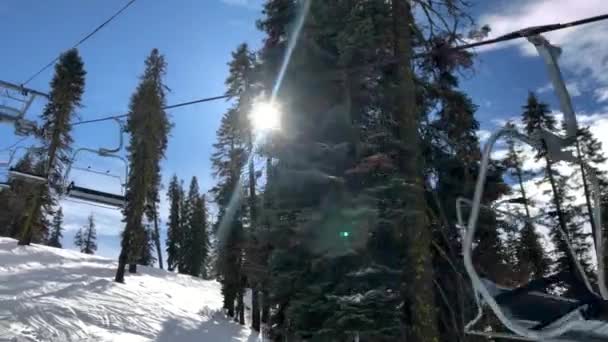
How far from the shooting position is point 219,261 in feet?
82.0

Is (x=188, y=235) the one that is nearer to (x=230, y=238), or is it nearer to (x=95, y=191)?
(x=230, y=238)

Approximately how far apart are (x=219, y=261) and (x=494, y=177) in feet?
59.3

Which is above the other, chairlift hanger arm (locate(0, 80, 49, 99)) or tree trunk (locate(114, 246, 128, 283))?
chairlift hanger arm (locate(0, 80, 49, 99))

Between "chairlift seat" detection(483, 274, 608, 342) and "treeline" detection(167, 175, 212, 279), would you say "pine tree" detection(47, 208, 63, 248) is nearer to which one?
"treeline" detection(167, 175, 212, 279)

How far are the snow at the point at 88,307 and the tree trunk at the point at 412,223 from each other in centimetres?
1012

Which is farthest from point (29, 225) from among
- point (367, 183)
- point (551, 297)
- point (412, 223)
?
point (551, 297)

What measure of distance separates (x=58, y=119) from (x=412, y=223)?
1108 inches

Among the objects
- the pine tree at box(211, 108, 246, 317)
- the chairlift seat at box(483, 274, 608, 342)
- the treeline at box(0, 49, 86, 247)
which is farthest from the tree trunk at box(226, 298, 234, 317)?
the chairlift seat at box(483, 274, 608, 342)

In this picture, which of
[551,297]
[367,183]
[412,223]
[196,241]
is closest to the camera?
[551,297]

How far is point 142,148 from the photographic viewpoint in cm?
2589

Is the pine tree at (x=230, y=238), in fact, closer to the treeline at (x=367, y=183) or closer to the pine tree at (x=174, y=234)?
the treeline at (x=367, y=183)

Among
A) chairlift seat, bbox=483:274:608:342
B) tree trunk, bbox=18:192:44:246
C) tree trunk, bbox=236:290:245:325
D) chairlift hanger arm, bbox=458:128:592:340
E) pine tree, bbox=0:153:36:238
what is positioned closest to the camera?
chairlift hanger arm, bbox=458:128:592:340

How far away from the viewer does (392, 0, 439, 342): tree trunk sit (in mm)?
7648

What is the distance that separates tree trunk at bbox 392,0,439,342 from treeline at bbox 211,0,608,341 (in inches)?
0.9
